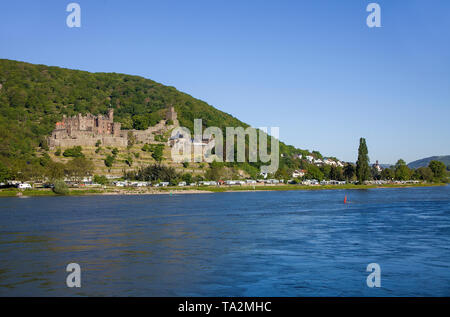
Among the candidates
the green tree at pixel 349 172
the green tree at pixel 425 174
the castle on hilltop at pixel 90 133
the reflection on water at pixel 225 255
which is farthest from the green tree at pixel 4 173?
the green tree at pixel 425 174

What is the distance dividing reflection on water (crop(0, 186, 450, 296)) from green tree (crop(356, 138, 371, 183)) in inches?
2925

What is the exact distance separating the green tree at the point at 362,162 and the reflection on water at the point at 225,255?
74.3m

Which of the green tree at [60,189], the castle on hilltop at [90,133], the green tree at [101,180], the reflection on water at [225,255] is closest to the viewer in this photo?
Result: the reflection on water at [225,255]

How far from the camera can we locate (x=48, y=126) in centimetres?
15225

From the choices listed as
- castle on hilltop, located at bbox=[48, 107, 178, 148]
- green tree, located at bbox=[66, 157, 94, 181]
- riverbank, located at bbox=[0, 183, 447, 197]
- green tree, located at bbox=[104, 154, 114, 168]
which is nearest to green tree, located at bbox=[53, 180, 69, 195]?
riverbank, located at bbox=[0, 183, 447, 197]

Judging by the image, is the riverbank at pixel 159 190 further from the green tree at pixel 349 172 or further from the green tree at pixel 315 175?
the green tree at pixel 315 175

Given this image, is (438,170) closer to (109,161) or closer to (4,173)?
(109,161)

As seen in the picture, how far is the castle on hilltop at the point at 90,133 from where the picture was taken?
119 m

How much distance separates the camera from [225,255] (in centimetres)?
2452

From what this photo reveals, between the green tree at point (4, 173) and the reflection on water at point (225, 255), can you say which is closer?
the reflection on water at point (225, 255)

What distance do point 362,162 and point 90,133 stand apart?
7078 centimetres

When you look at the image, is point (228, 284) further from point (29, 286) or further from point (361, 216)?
point (361, 216)
